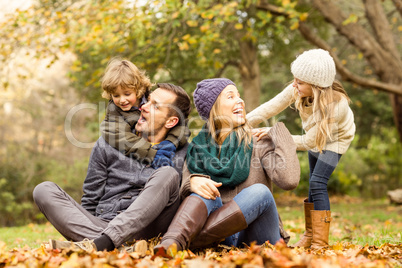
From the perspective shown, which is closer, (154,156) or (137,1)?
(154,156)

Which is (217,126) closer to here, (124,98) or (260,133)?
(260,133)

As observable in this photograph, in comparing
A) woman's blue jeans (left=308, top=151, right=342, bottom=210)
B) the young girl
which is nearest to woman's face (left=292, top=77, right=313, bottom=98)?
the young girl

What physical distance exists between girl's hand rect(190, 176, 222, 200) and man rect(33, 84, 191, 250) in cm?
13

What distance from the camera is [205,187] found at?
2.54 metres

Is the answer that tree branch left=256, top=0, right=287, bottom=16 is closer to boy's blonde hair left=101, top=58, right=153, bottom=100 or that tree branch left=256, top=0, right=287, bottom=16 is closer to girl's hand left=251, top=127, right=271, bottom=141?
boy's blonde hair left=101, top=58, right=153, bottom=100

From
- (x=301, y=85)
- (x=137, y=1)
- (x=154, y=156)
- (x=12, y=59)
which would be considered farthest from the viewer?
(x=12, y=59)

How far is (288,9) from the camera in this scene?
672 centimetres

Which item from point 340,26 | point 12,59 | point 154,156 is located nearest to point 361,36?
point 340,26

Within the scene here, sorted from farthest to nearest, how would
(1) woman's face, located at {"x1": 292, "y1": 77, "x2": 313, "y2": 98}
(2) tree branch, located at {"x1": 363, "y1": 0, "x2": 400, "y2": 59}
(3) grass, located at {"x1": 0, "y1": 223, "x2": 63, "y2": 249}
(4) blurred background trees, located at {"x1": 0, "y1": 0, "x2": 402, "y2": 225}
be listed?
(2) tree branch, located at {"x1": 363, "y1": 0, "x2": 400, "y2": 59}
(4) blurred background trees, located at {"x1": 0, "y1": 0, "x2": 402, "y2": 225}
(3) grass, located at {"x1": 0, "y1": 223, "x2": 63, "y2": 249}
(1) woman's face, located at {"x1": 292, "y1": 77, "x2": 313, "y2": 98}

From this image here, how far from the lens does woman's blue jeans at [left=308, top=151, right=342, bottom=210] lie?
10.9ft

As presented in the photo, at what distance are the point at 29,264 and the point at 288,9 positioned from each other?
6021 millimetres

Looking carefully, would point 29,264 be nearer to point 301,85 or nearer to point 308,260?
point 308,260

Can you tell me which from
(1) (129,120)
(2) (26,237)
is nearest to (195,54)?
(2) (26,237)

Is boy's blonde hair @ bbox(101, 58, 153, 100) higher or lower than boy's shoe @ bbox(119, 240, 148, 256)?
higher
